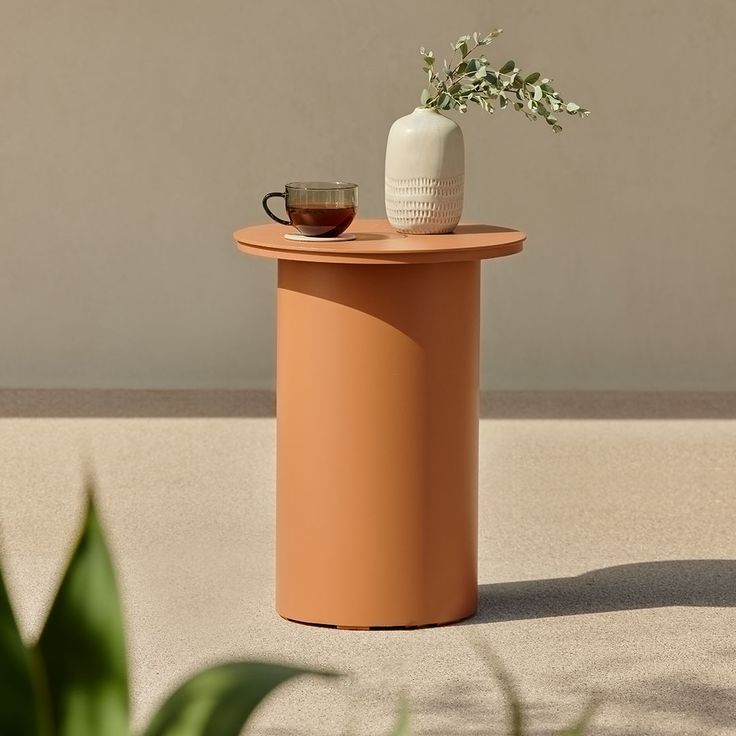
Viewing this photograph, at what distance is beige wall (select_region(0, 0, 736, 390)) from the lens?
7152mm

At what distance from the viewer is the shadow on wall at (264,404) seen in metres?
6.75

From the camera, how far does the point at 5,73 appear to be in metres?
7.18

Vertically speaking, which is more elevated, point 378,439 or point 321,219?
point 321,219

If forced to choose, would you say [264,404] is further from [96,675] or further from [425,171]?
[96,675]

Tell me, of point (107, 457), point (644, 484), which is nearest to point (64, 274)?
point (107, 457)

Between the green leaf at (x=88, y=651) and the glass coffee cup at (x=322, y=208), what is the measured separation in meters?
2.80

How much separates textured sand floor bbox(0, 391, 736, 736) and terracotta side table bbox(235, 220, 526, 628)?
16 centimetres

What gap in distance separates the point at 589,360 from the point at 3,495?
3.38 m

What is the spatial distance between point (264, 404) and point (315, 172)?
124 cm

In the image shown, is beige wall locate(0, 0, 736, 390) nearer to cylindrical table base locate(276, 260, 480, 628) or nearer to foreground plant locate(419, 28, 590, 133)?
foreground plant locate(419, 28, 590, 133)

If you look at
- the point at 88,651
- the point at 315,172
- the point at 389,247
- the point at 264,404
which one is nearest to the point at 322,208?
the point at 389,247

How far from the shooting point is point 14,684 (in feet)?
3.02

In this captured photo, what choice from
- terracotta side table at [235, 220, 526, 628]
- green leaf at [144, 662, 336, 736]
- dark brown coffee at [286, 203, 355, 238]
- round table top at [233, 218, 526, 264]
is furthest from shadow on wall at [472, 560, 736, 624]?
green leaf at [144, 662, 336, 736]

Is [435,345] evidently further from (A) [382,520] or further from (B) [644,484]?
(B) [644,484]
